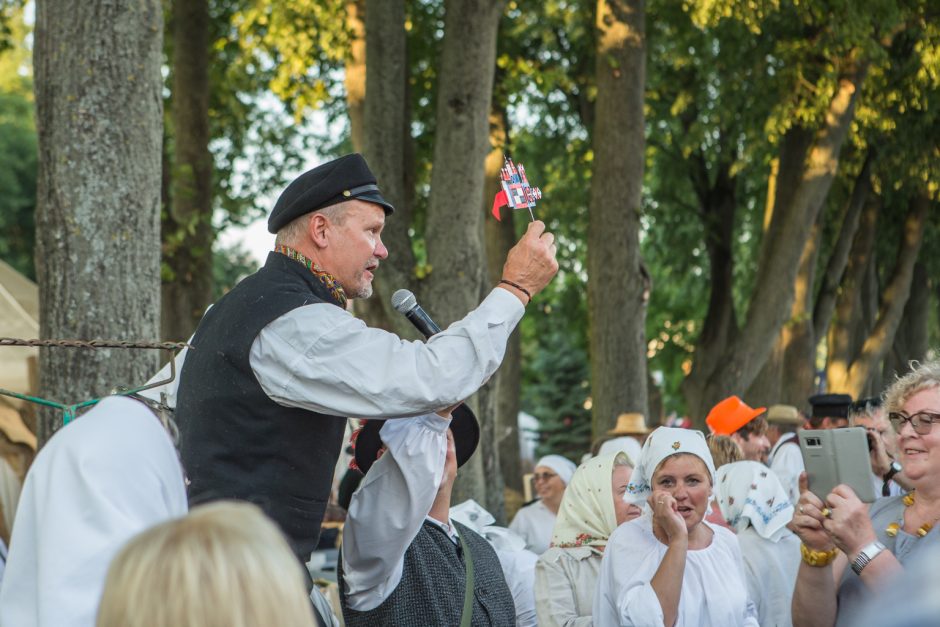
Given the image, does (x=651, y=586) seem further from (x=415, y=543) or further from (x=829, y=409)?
(x=829, y=409)

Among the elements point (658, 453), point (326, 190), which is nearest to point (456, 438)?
point (658, 453)

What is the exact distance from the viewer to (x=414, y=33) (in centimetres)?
1409

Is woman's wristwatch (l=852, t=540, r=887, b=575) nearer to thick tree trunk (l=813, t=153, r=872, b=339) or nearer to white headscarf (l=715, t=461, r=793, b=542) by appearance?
white headscarf (l=715, t=461, r=793, b=542)

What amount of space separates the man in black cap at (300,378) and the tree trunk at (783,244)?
11.3 meters

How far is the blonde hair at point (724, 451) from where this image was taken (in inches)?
283

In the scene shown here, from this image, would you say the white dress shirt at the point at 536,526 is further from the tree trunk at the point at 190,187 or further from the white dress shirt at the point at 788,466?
the tree trunk at the point at 190,187

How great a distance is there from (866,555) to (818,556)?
1.13 ft

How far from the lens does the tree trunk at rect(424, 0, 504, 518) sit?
8586 mm

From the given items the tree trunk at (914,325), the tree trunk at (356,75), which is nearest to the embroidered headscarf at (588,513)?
the tree trunk at (356,75)

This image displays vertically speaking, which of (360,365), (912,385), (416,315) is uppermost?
(416,315)

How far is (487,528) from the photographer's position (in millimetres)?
5836

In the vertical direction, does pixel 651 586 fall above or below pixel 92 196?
below

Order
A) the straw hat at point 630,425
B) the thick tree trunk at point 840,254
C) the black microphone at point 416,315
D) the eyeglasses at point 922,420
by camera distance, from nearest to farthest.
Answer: the black microphone at point 416,315 < the eyeglasses at point 922,420 < the straw hat at point 630,425 < the thick tree trunk at point 840,254

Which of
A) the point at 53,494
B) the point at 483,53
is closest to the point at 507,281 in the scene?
the point at 53,494
